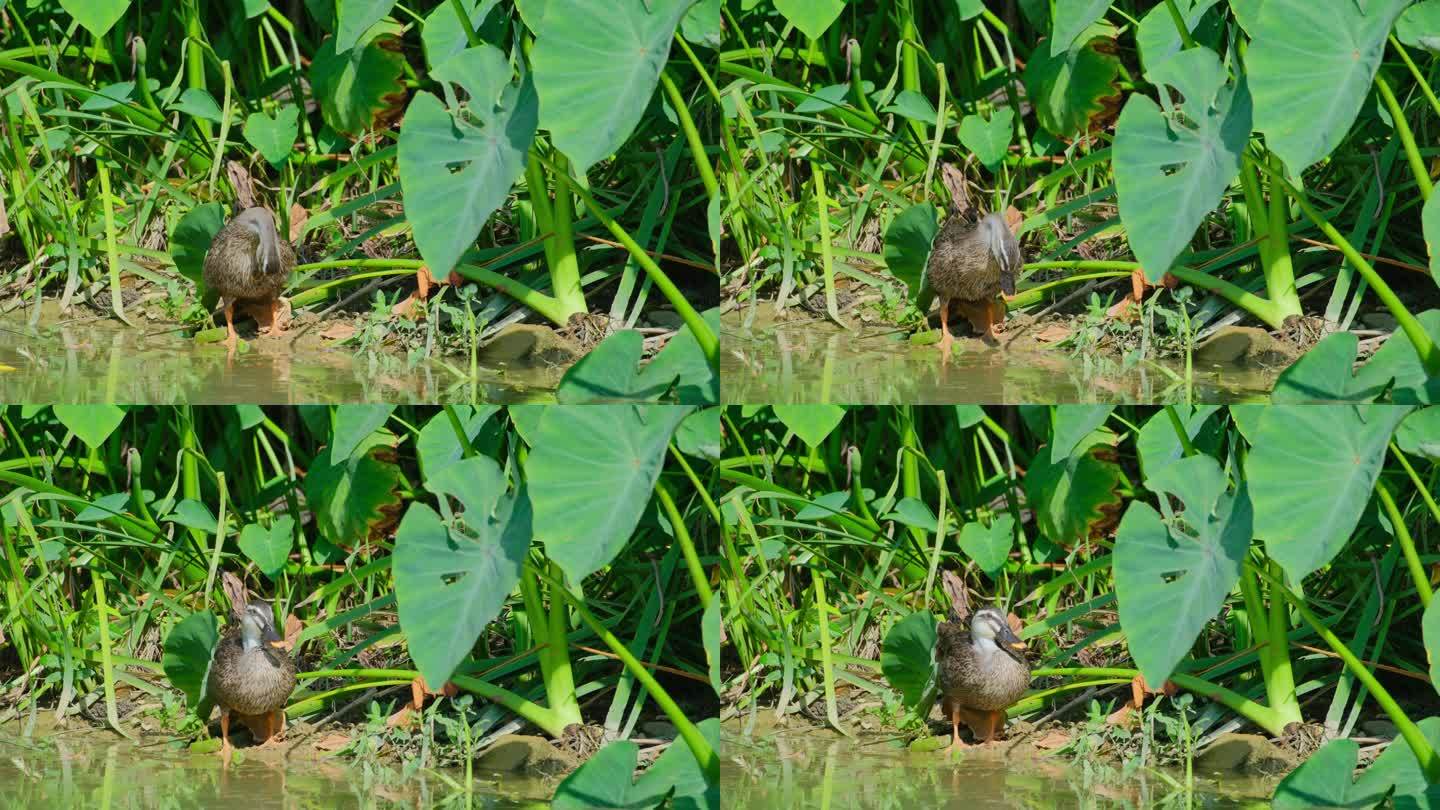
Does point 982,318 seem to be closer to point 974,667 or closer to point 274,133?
point 974,667

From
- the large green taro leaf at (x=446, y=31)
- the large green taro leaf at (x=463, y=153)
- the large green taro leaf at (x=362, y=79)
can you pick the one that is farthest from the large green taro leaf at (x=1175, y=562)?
the large green taro leaf at (x=362, y=79)

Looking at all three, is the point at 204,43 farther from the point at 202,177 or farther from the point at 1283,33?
the point at 1283,33

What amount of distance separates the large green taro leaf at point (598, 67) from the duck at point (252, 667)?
112 cm

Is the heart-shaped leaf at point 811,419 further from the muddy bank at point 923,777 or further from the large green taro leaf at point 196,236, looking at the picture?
the large green taro leaf at point 196,236

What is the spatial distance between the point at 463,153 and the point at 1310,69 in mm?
1425

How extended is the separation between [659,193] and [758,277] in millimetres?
233

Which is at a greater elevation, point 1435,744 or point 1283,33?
point 1283,33

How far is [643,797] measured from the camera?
2986 millimetres

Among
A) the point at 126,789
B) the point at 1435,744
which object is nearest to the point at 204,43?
the point at 126,789

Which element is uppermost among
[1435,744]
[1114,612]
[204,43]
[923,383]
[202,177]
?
[204,43]

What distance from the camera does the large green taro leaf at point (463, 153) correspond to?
2.76m

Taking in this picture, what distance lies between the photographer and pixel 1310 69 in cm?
278

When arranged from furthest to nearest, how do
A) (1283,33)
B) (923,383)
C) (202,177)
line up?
1. (202,177)
2. (923,383)
3. (1283,33)

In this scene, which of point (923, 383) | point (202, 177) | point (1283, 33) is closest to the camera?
point (1283, 33)
